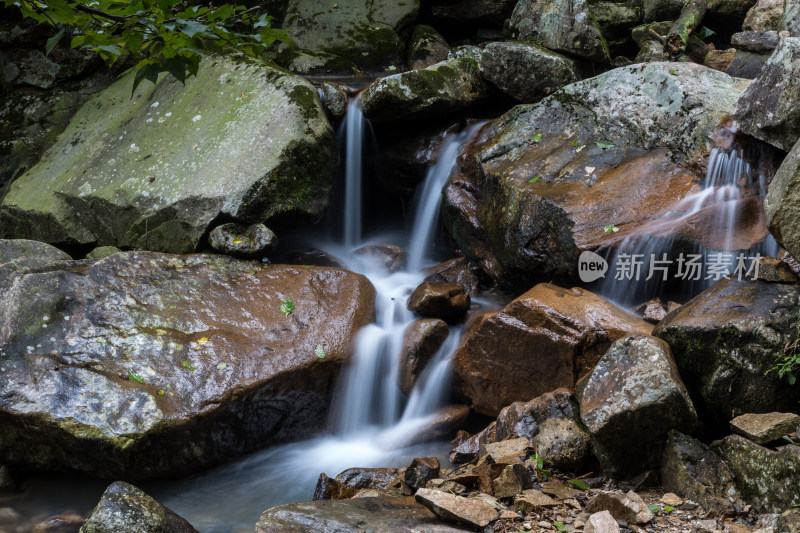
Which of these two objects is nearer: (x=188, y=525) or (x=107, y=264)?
(x=188, y=525)

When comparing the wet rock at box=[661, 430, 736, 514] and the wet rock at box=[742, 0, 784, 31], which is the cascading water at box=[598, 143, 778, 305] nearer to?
the wet rock at box=[661, 430, 736, 514]

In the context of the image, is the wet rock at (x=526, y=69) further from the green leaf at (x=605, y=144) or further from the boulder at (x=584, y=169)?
the green leaf at (x=605, y=144)

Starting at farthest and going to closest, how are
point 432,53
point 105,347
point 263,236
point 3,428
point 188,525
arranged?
point 432,53 → point 263,236 → point 105,347 → point 3,428 → point 188,525

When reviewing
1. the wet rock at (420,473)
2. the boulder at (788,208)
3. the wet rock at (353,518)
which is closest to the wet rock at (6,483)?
the wet rock at (353,518)

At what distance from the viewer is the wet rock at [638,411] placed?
129 inches

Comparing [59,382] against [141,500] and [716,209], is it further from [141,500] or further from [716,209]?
[716,209]

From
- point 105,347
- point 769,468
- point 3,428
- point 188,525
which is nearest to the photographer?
point 769,468

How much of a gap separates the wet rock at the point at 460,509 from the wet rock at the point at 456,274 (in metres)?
2.98

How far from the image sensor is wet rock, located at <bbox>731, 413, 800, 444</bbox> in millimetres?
3051

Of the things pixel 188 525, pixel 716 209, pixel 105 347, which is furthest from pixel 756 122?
pixel 105 347

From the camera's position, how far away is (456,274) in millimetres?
6191

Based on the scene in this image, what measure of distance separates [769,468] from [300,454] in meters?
3.15

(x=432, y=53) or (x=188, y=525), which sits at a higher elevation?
(x=432, y=53)

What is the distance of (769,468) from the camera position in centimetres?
292
